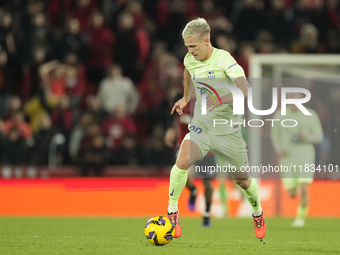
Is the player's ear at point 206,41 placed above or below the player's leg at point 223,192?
above

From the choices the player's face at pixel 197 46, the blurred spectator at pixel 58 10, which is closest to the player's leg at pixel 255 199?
the player's face at pixel 197 46

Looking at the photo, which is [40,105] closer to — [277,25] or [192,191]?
[192,191]

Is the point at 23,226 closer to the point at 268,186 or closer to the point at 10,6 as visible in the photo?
the point at 268,186

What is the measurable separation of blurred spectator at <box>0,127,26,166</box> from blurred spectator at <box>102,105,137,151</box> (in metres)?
1.66

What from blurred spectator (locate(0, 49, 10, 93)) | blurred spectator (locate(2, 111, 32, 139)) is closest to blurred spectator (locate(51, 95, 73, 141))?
blurred spectator (locate(2, 111, 32, 139))

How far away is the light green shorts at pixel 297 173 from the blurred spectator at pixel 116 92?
391 cm

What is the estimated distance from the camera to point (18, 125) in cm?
1277

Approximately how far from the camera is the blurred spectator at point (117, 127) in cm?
1291

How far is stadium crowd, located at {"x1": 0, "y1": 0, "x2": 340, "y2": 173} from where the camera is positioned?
41.7 ft

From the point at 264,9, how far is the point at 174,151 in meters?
4.74

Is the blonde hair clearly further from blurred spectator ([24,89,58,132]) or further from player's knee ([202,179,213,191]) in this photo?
blurred spectator ([24,89,58,132])

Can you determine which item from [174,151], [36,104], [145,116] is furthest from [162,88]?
[36,104]

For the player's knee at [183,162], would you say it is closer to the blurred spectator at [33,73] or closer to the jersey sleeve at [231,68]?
the jersey sleeve at [231,68]

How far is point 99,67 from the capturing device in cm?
1441
